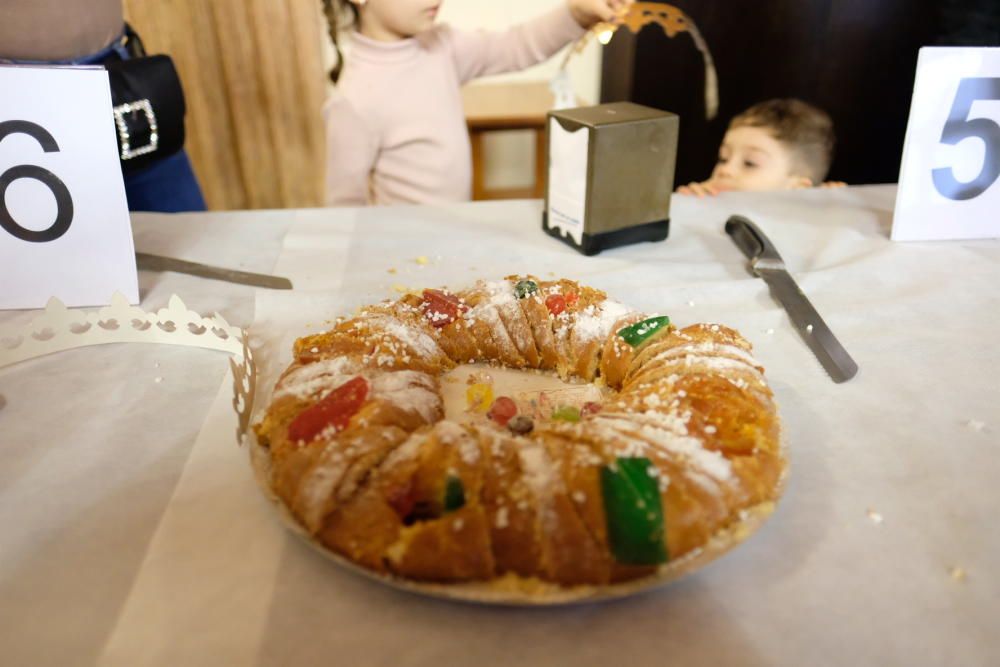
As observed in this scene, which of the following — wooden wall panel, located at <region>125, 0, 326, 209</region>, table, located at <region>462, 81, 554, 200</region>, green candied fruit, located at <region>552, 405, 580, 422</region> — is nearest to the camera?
green candied fruit, located at <region>552, 405, 580, 422</region>

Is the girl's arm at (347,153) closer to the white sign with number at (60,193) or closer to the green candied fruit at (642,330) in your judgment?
the white sign with number at (60,193)

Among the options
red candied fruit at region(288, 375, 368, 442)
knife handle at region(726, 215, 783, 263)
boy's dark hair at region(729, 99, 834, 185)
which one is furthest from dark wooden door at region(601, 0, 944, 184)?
red candied fruit at region(288, 375, 368, 442)

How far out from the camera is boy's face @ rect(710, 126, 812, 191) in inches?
72.6

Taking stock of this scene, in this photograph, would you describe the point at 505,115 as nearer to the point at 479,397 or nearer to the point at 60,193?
the point at 60,193

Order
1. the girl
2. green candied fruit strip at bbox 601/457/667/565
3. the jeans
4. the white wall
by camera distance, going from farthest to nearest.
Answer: the white wall
the girl
the jeans
green candied fruit strip at bbox 601/457/667/565

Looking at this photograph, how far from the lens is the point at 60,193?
43.1 inches

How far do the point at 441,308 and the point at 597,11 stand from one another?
3.45 ft

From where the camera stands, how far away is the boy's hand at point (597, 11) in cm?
164

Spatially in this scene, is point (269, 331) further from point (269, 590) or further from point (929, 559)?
point (929, 559)

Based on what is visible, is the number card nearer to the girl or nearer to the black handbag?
the girl

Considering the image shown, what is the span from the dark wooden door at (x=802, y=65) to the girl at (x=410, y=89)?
0.73 m

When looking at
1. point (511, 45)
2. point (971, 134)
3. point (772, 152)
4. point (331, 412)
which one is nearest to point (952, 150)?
point (971, 134)

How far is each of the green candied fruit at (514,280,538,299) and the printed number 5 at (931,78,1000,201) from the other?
2.74 ft

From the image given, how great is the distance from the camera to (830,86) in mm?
2514
